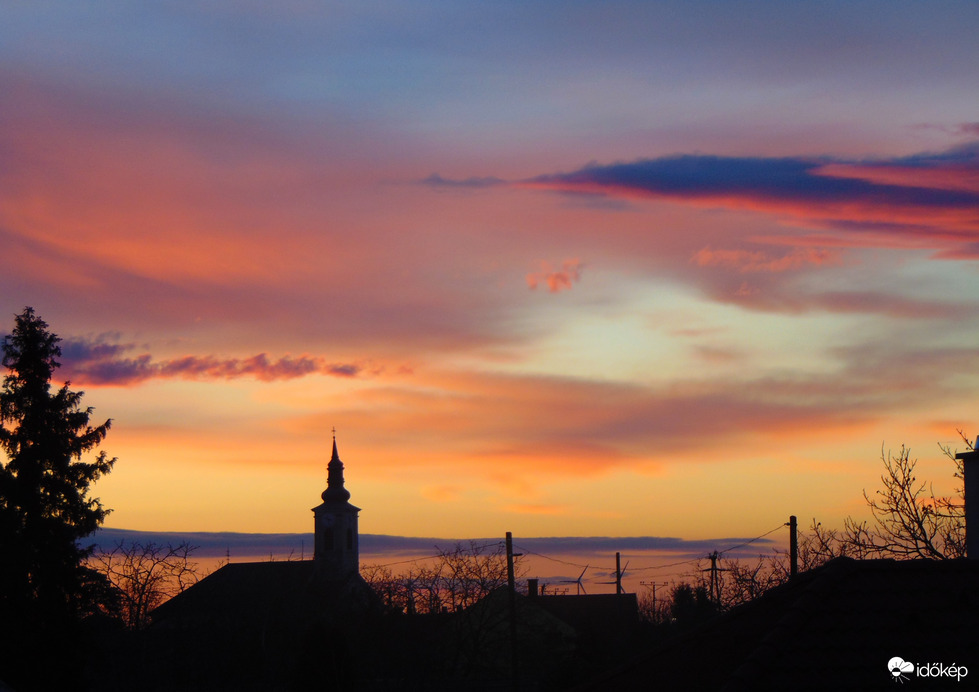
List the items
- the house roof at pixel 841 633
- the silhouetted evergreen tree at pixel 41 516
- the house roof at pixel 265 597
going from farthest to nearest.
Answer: the house roof at pixel 265 597 < the silhouetted evergreen tree at pixel 41 516 < the house roof at pixel 841 633

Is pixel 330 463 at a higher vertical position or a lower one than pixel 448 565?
higher

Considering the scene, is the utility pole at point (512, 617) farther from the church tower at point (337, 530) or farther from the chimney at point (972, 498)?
the church tower at point (337, 530)

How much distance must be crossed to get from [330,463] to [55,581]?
73046 mm

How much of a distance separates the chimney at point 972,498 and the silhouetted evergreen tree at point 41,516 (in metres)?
28.7

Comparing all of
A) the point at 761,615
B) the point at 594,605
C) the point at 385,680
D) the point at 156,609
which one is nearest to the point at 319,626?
the point at 385,680

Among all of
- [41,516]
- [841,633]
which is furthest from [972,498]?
[41,516]

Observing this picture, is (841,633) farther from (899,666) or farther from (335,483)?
(335,483)

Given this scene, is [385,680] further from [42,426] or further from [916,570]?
[916,570]

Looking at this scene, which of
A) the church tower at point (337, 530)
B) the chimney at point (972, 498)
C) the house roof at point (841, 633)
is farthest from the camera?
the church tower at point (337, 530)

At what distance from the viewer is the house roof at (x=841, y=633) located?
35.1ft

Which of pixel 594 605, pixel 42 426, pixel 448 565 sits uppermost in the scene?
pixel 42 426

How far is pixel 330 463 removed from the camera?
108m

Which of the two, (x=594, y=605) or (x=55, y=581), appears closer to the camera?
(x=55, y=581)

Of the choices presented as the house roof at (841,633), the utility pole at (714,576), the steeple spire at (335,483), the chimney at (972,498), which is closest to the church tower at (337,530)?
the steeple spire at (335,483)
